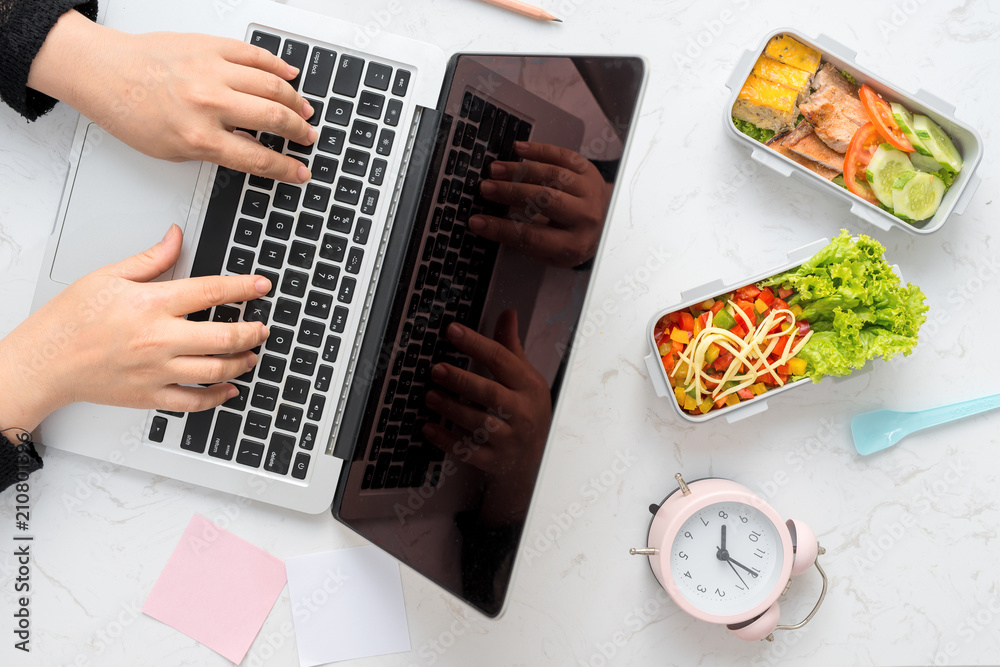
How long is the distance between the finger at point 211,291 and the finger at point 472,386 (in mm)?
272

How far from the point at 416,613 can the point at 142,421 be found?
Answer: 0.51 meters

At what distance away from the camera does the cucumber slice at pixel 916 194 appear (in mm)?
896

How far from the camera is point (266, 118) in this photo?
80cm

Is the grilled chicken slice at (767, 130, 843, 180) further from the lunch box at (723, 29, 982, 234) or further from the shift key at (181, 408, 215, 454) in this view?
the shift key at (181, 408, 215, 454)

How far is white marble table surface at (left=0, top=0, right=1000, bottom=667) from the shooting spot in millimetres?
956

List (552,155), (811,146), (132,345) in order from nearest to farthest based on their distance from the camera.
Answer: (552,155) < (132,345) < (811,146)

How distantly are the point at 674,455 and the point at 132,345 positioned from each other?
0.82 meters

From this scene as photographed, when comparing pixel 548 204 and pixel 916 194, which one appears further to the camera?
pixel 916 194

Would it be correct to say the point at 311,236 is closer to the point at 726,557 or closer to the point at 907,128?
the point at 726,557

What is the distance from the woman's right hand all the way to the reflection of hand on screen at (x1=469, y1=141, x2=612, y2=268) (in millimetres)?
337

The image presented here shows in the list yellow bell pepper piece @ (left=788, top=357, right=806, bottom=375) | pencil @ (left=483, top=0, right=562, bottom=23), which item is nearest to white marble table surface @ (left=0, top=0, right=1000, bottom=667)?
pencil @ (left=483, top=0, right=562, bottom=23)

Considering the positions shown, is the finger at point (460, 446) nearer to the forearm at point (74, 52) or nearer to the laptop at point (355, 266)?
the laptop at point (355, 266)

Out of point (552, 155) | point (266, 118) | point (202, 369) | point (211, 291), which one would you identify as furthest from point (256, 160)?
point (552, 155)

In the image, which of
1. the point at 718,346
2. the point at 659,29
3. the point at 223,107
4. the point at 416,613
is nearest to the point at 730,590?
the point at 718,346
